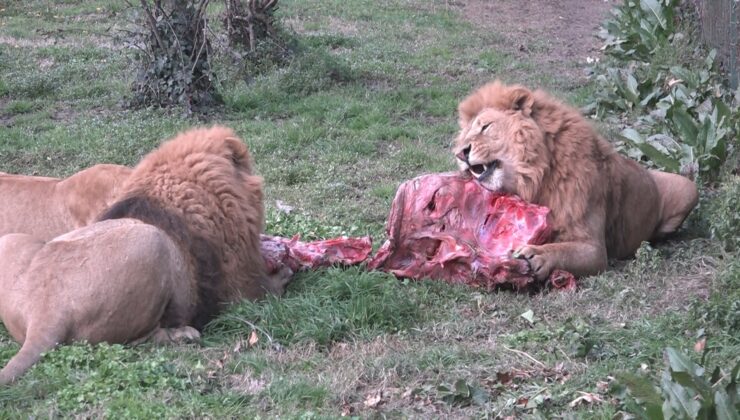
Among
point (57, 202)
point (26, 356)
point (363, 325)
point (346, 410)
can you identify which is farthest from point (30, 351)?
point (57, 202)

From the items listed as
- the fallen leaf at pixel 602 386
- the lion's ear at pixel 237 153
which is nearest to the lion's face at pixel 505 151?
the lion's ear at pixel 237 153

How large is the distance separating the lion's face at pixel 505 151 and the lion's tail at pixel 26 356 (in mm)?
2724

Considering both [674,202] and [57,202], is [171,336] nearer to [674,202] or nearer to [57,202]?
[57,202]

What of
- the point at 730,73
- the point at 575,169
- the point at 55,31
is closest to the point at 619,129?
the point at 730,73

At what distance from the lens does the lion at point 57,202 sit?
5828 mm

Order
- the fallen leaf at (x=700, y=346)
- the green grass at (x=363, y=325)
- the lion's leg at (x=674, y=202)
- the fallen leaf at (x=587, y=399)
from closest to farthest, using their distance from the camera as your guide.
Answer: the fallen leaf at (x=587, y=399) < the green grass at (x=363, y=325) < the fallen leaf at (x=700, y=346) < the lion's leg at (x=674, y=202)

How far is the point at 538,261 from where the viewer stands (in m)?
5.54

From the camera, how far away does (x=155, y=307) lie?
4691mm

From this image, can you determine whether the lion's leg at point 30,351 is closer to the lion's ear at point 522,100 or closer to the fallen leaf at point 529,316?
the fallen leaf at point 529,316

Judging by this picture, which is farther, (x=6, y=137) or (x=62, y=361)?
(x=6, y=137)

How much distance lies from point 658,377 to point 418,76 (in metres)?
8.32

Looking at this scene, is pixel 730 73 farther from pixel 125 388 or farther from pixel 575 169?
pixel 125 388

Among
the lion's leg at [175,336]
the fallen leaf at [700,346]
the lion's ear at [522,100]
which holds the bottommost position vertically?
the lion's leg at [175,336]

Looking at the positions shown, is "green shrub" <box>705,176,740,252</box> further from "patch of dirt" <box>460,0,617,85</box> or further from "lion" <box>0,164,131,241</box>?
"patch of dirt" <box>460,0,617,85</box>
